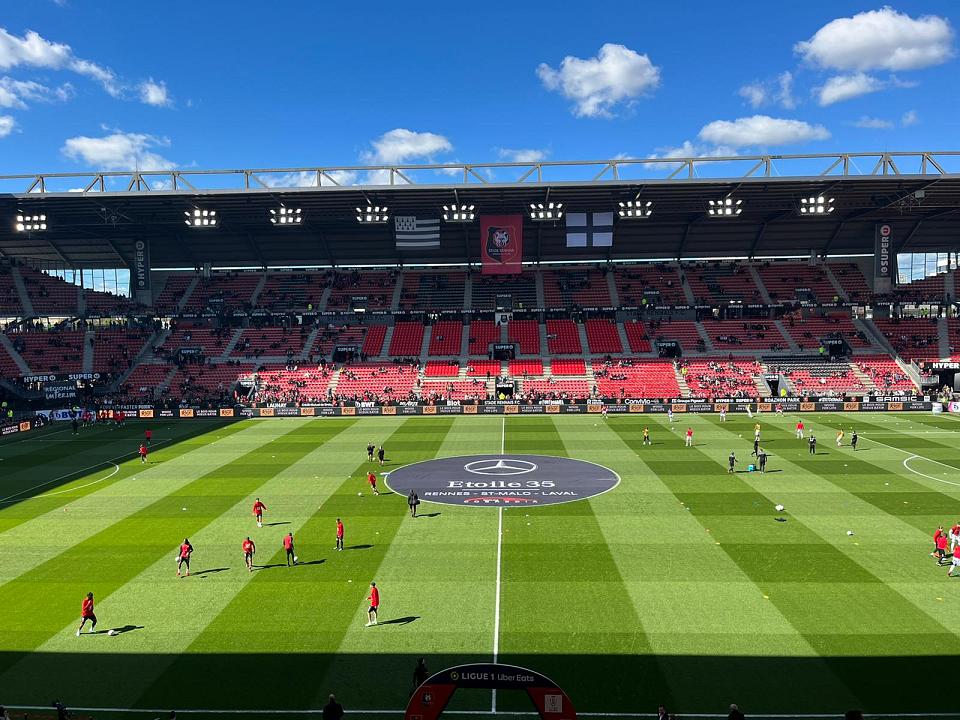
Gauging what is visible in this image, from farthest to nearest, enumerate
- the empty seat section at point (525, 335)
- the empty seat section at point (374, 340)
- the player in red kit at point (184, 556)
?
the empty seat section at point (374, 340) < the empty seat section at point (525, 335) < the player in red kit at point (184, 556)

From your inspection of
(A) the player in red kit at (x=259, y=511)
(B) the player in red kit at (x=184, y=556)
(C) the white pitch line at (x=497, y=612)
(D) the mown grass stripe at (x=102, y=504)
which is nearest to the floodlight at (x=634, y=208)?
(D) the mown grass stripe at (x=102, y=504)

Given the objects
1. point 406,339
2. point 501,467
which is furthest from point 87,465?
point 406,339

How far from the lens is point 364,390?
214ft

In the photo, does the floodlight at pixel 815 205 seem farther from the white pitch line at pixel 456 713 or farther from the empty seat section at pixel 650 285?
the white pitch line at pixel 456 713

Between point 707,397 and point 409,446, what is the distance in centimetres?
3191

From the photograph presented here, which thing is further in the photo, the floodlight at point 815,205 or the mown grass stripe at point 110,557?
the floodlight at point 815,205

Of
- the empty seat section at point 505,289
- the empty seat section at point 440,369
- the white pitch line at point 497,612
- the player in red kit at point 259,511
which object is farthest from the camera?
the empty seat section at point 505,289

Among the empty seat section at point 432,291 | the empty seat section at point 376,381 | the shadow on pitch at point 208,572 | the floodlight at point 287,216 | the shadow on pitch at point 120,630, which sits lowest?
the shadow on pitch at point 120,630

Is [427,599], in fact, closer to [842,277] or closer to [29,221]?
[29,221]

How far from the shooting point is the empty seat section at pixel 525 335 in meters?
72.0

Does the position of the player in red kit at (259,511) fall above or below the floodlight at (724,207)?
below

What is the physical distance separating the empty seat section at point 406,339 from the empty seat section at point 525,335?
36.5 ft

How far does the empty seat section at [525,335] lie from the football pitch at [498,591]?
37.3 meters

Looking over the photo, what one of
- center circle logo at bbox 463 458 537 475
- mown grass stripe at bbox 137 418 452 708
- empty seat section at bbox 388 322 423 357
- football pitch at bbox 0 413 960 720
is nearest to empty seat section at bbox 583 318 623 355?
empty seat section at bbox 388 322 423 357
